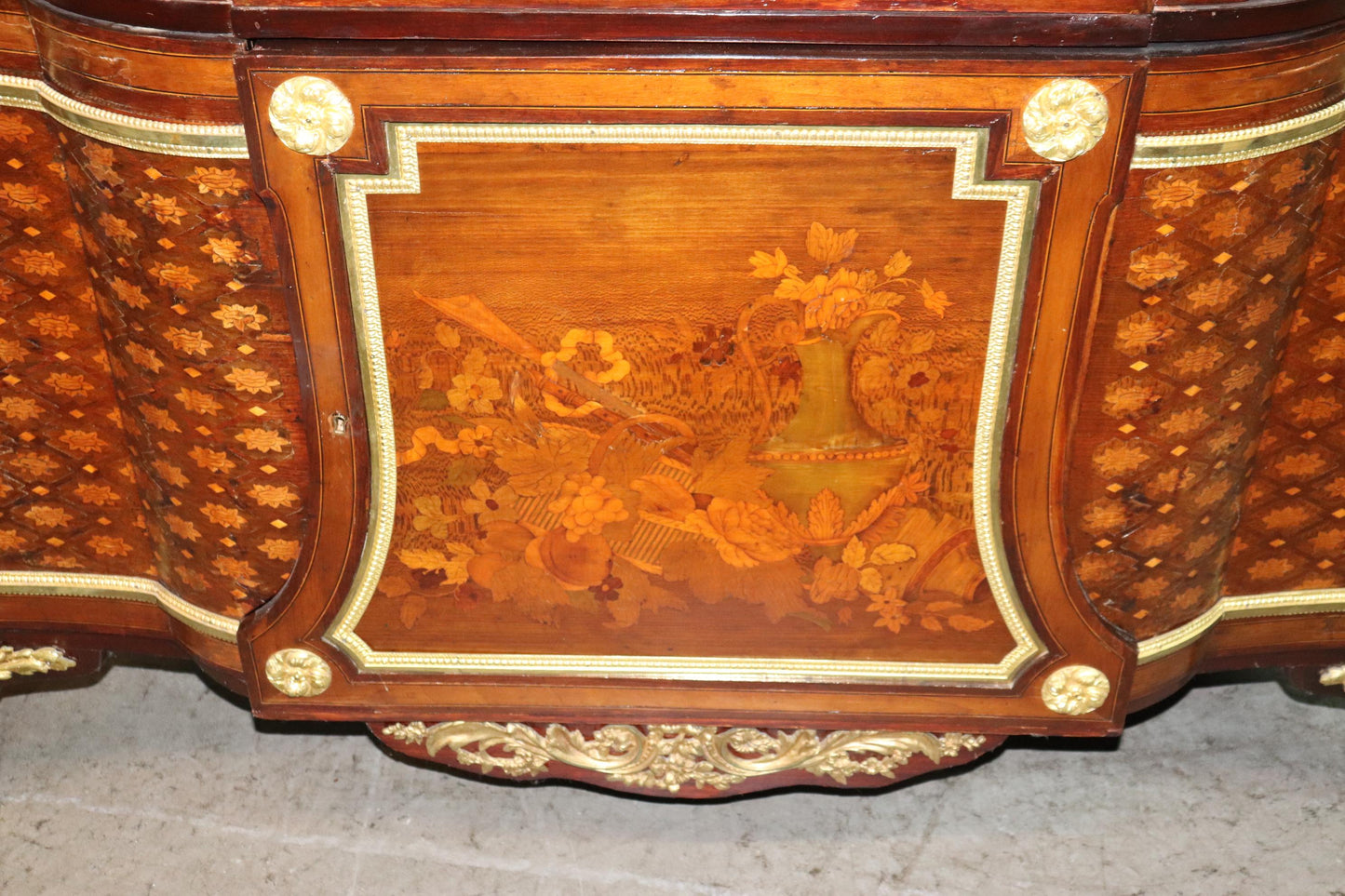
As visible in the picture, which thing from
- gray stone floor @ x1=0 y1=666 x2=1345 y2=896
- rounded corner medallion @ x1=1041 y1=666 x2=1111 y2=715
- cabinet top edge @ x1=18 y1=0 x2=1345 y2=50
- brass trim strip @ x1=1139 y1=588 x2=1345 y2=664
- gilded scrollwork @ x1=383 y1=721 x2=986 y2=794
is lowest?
gray stone floor @ x1=0 y1=666 x2=1345 y2=896

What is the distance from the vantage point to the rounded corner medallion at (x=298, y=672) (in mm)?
1505

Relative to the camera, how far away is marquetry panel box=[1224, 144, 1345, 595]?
140 cm

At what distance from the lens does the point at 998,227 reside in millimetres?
1240

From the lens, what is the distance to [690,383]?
1334mm

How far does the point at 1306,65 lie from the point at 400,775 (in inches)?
51.2

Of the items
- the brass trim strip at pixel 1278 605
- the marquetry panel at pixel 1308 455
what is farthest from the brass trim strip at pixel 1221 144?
the brass trim strip at pixel 1278 605

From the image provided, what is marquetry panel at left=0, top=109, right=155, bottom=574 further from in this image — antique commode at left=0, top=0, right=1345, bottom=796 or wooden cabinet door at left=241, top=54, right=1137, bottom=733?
wooden cabinet door at left=241, top=54, right=1137, bottom=733

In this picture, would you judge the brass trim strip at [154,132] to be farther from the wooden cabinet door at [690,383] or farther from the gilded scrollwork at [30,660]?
the gilded scrollwork at [30,660]

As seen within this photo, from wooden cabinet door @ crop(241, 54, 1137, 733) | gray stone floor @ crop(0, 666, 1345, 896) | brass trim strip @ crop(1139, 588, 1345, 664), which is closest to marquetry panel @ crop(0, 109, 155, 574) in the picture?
wooden cabinet door @ crop(241, 54, 1137, 733)

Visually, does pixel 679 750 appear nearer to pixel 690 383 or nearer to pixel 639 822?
pixel 639 822

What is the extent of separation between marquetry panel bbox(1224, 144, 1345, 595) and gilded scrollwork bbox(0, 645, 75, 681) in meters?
1.35

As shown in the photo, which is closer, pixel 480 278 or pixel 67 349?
pixel 480 278

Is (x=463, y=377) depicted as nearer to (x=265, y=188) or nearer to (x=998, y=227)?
(x=265, y=188)

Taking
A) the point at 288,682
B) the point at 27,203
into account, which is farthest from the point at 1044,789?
the point at 27,203
